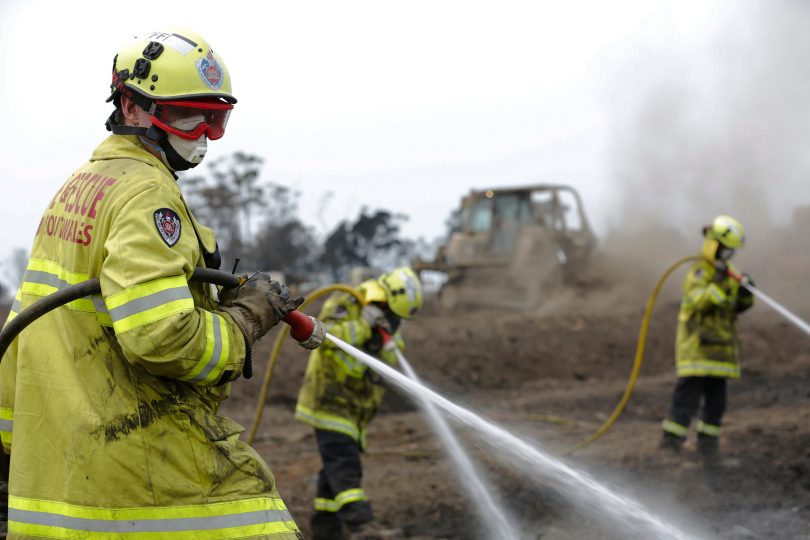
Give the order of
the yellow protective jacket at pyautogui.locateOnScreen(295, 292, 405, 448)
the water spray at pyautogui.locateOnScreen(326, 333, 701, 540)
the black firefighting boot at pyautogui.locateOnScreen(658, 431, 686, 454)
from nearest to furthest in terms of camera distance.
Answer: the water spray at pyautogui.locateOnScreen(326, 333, 701, 540) < the yellow protective jacket at pyautogui.locateOnScreen(295, 292, 405, 448) < the black firefighting boot at pyautogui.locateOnScreen(658, 431, 686, 454)

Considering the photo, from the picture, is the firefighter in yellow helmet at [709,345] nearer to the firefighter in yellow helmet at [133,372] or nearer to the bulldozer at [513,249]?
the firefighter in yellow helmet at [133,372]

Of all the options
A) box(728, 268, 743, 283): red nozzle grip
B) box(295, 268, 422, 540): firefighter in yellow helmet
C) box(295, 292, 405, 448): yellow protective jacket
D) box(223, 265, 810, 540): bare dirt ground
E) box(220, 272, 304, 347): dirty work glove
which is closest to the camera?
box(220, 272, 304, 347): dirty work glove

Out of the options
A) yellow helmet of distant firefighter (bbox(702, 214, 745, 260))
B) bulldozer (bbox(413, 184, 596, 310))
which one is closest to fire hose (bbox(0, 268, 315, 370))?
yellow helmet of distant firefighter (bbox(702, 214, 745, 260))

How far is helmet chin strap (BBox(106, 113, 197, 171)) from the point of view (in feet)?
8.80

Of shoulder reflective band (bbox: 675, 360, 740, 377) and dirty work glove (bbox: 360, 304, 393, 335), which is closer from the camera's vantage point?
dirty work glove (bbox: 360, 304, 393, 335)

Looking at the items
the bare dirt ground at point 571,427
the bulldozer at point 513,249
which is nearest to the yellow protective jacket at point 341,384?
the bare dirt ground at point 571,427

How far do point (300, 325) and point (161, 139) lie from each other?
69cm

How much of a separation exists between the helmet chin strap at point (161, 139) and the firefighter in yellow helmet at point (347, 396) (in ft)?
10.5

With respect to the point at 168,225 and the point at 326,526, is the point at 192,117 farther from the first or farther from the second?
the point at 326,526

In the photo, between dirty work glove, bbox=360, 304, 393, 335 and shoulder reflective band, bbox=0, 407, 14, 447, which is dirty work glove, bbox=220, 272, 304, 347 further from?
dirty work glove, bbox=360, 304, 393, 335

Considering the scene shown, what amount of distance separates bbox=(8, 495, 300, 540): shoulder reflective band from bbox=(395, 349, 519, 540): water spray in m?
2.99

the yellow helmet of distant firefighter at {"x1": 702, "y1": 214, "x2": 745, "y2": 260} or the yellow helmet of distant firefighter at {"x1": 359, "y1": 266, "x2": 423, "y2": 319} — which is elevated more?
the yellow helmet of distant firefighter at {"x1": 702, "y1": 214, "x2": 745, "y2": 260}

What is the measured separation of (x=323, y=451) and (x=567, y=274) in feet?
52.6

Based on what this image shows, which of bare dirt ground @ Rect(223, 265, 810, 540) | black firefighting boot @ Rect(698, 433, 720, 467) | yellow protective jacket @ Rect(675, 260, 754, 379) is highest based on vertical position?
yellow protective jacket @ Rect(675, 260, 754, 379)
